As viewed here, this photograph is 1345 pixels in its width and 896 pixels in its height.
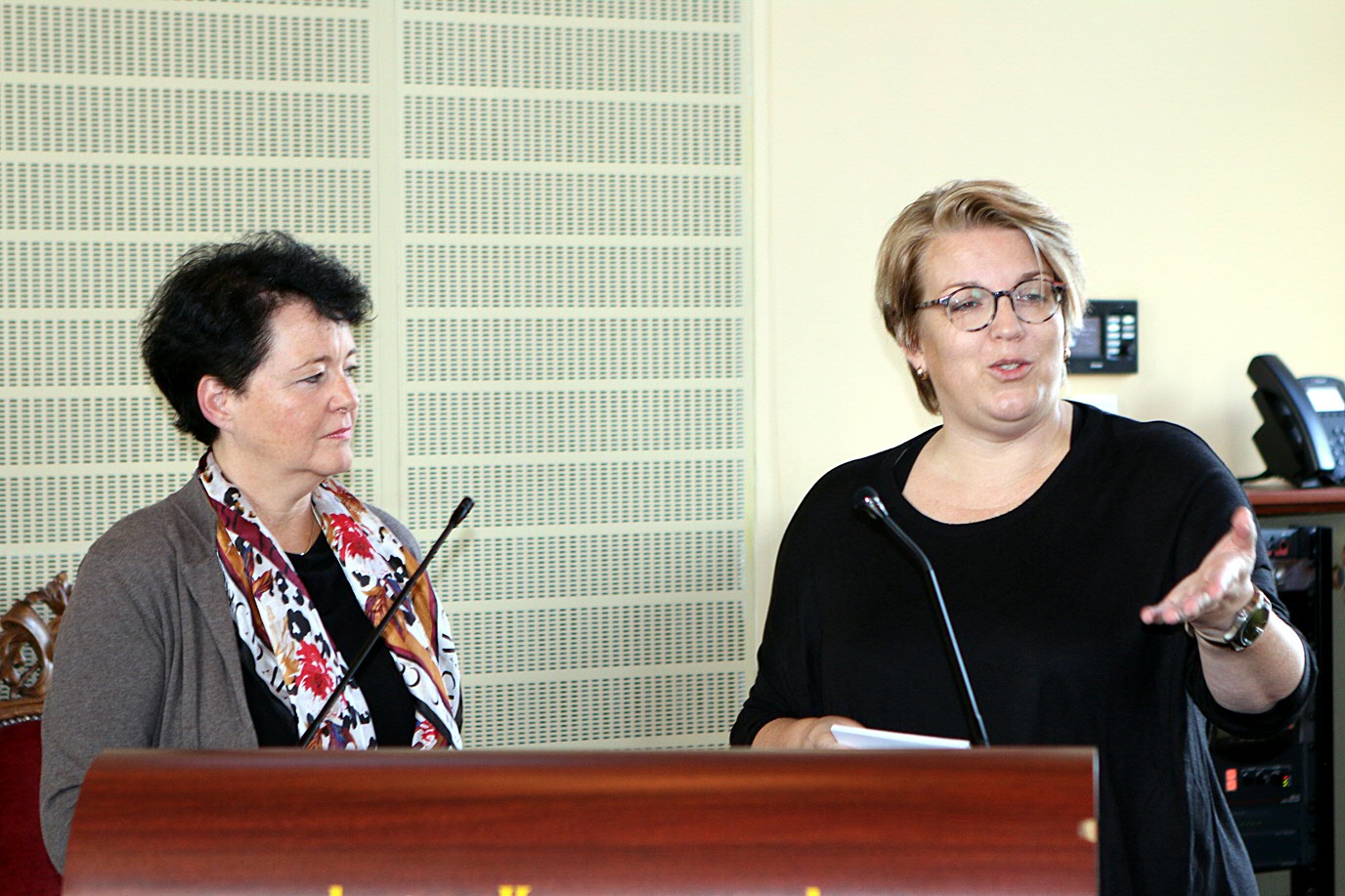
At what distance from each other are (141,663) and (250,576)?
21cm

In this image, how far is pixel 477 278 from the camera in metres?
3.07

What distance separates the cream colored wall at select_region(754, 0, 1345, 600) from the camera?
127 inches

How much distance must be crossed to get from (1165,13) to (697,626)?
2013 millimetres

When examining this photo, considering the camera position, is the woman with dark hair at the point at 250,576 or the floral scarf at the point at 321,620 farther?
the floral scarf at the point at 321,620

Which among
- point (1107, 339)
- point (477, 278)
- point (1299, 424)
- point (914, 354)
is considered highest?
point (477, 278)

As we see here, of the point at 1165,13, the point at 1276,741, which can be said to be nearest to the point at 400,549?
the point at 1276,741

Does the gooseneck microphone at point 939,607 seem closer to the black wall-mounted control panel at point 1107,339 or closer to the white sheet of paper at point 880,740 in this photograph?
the white sheet of paper at point 880,740

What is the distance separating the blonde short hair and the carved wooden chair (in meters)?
1.77

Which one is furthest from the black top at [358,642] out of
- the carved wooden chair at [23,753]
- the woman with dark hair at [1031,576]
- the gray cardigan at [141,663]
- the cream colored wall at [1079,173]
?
the cream colored wall at [1079,173]

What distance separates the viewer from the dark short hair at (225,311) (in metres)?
1.96

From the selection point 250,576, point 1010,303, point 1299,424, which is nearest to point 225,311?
point 250,576

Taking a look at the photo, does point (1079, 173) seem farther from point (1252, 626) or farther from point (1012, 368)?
point (1252, 626)

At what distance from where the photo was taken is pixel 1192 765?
5.17ft

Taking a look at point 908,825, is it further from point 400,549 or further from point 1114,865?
point 400,549
